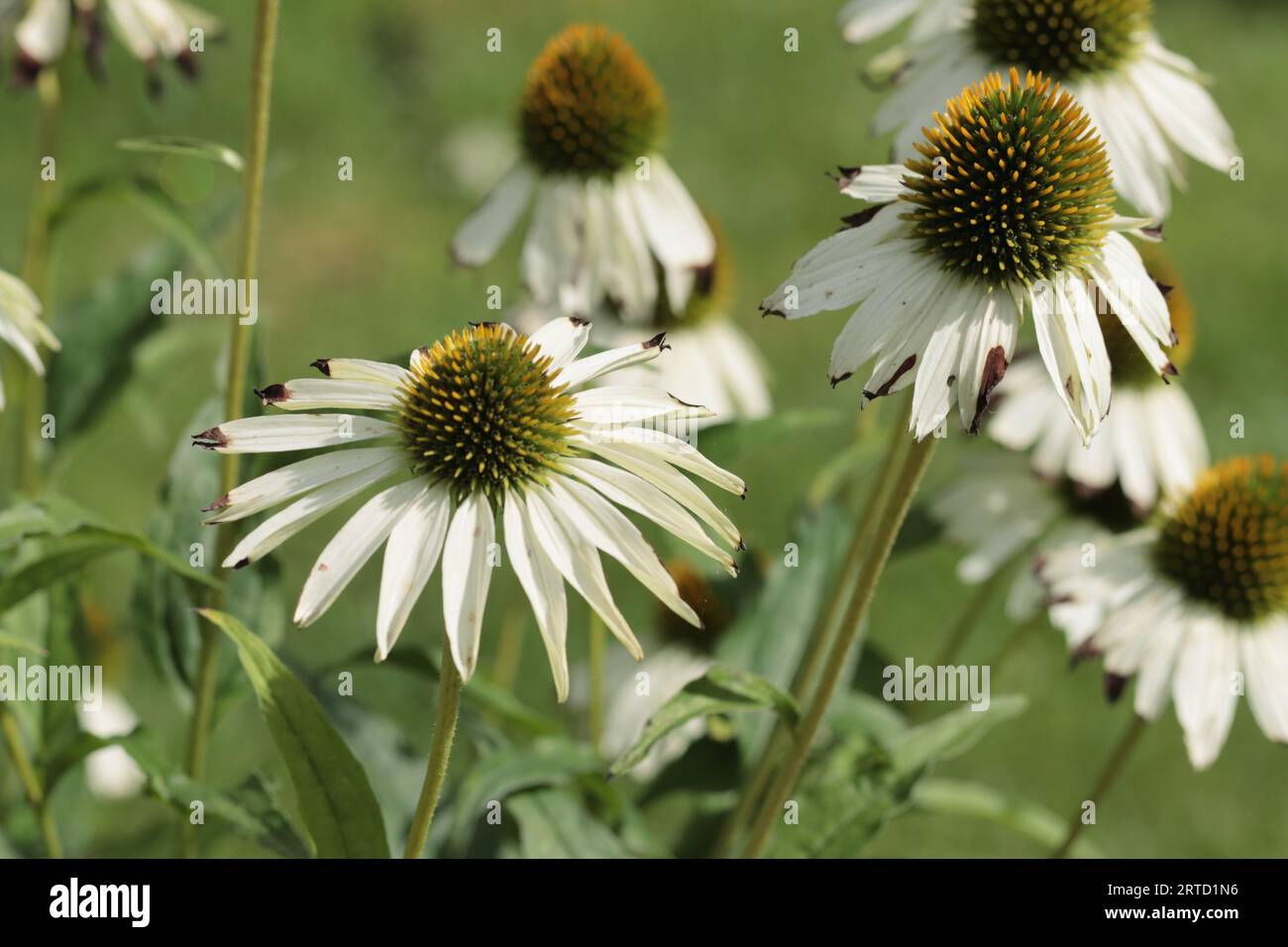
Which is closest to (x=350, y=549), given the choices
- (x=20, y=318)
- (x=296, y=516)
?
(x=296, y=516)

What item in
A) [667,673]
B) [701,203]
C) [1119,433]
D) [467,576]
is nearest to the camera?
[467,576]

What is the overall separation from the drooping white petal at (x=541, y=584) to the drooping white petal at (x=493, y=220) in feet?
2.24

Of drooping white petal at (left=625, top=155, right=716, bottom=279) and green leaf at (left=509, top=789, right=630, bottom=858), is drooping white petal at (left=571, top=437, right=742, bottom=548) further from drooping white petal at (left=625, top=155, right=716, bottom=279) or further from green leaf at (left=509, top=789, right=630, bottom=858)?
drooping white petal at (left=625, top=155, right=716, bottom=279)

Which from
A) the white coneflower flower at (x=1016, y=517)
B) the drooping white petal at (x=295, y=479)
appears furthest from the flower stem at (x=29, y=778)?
the white coneflower flower at (x=1016, y=517)

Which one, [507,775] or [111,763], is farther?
[111,763]

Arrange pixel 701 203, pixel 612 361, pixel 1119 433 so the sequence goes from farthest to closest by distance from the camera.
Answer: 1. pixel 701 203
2. pixel 1119 433
3. pixel 612 361

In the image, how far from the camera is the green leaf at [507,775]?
1471mm

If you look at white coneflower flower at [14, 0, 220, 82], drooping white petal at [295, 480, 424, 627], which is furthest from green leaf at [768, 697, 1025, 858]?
white coneflower flower at [14, 0, 220, 82]

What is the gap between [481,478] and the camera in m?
1.19

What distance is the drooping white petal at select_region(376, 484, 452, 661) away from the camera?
3.54 feet

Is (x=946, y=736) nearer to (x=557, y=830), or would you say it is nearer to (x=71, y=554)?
(x=557, y=830)

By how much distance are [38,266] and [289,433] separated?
0.82 metres

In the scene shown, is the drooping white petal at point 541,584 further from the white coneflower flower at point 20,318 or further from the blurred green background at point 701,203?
the blurred green background at point 701,203
